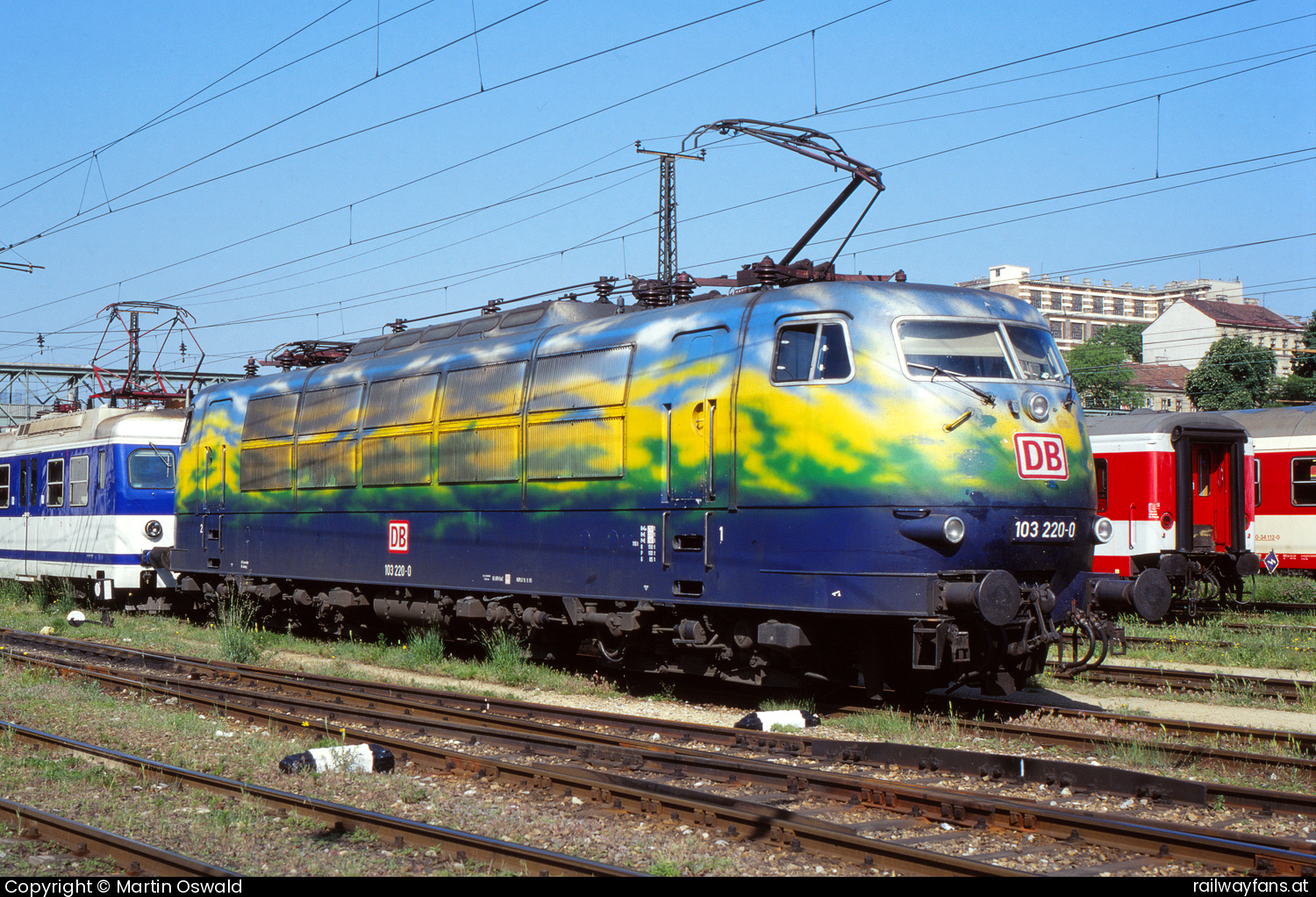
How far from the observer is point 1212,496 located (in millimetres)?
20594

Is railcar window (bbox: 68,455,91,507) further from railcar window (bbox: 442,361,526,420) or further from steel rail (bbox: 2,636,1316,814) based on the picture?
railcar window (bbox: 442,361,526,420)

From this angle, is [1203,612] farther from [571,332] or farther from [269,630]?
[269,630]

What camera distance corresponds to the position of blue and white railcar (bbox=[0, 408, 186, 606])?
20609 millimetres

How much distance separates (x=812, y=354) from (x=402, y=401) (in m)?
6.36

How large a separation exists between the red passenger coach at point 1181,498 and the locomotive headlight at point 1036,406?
33.3ft

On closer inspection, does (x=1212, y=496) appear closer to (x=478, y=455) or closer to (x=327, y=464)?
(x=478, y=455)

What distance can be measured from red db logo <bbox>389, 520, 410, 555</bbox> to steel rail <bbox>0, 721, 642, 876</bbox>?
5.52m

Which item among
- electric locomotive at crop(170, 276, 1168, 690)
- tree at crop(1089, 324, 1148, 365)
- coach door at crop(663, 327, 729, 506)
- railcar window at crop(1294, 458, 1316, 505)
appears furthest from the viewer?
tree at crop(1089, 324, 1148, 365)

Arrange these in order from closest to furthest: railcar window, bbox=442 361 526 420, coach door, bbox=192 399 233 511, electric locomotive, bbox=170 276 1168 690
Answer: electric locomotive, bbox=170 276 1168 690 < railcar window, bbox=442 361 526 420 < coach door, bbox=192 399 233 511

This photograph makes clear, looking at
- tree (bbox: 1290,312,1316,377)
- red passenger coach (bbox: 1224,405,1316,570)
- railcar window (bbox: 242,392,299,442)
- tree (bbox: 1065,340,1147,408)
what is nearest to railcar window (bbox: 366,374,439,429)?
railcar window (bbox: 242,392,299,442)

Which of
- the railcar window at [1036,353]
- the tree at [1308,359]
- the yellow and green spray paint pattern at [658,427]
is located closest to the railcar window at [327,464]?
the yellow and green spray paint pattern at [658,427]

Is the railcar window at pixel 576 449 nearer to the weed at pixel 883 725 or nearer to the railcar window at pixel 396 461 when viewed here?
the railcar window at pixel 396 461

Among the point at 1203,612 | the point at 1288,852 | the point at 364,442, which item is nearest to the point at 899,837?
the point at 1288,852
